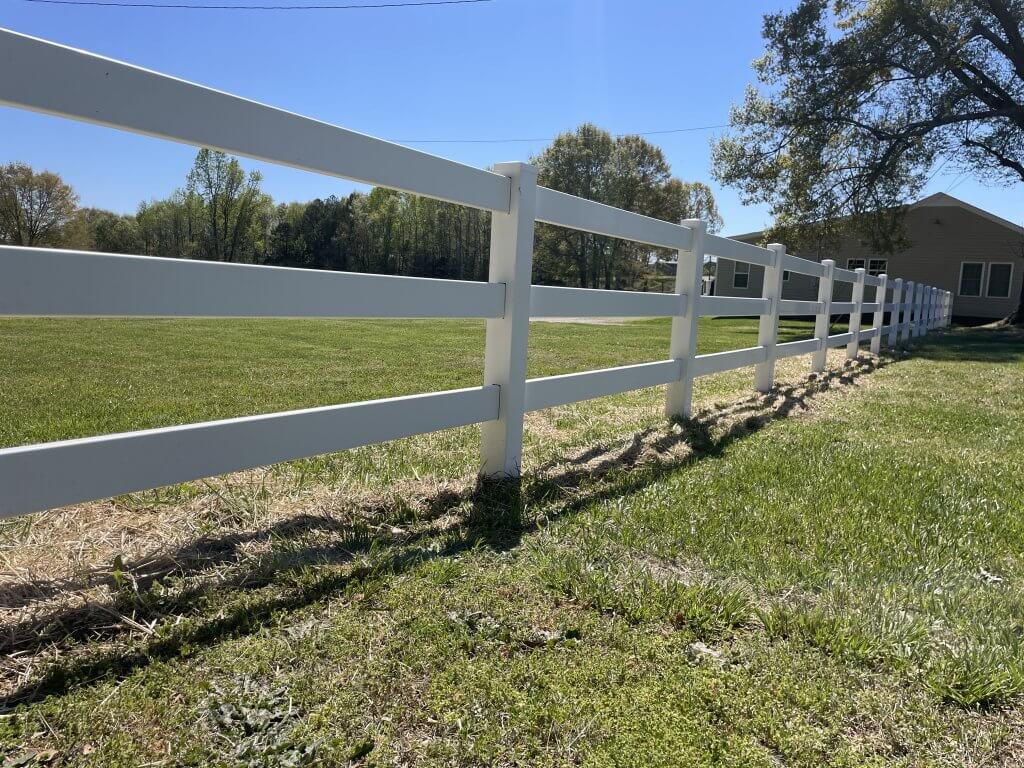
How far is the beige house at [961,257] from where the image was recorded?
98.6 feet

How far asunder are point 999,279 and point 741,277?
10544 millimetres

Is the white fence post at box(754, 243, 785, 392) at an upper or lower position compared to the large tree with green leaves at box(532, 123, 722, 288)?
lower

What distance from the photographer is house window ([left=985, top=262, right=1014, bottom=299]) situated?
99.2 ft

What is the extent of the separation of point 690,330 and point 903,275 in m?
31.3

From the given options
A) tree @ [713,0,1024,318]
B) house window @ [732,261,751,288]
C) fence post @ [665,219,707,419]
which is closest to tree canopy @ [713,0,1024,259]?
tree @ [713,0,1024,318]

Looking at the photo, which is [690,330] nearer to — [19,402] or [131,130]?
[131,130]

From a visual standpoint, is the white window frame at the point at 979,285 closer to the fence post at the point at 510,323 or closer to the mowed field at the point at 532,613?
the mowed field at the point at 532,613

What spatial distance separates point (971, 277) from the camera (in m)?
31.1

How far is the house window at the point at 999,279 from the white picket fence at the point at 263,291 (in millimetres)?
32369

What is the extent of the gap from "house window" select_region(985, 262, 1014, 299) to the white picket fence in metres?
32.4

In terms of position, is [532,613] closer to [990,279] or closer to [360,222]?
[990,279]

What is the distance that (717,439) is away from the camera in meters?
5.19

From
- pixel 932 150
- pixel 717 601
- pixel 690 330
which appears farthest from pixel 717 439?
pixel 932 150

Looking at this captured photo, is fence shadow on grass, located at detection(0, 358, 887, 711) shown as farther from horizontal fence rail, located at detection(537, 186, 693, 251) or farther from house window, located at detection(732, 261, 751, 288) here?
house window, located at detection(732, 261, 751, 288)
